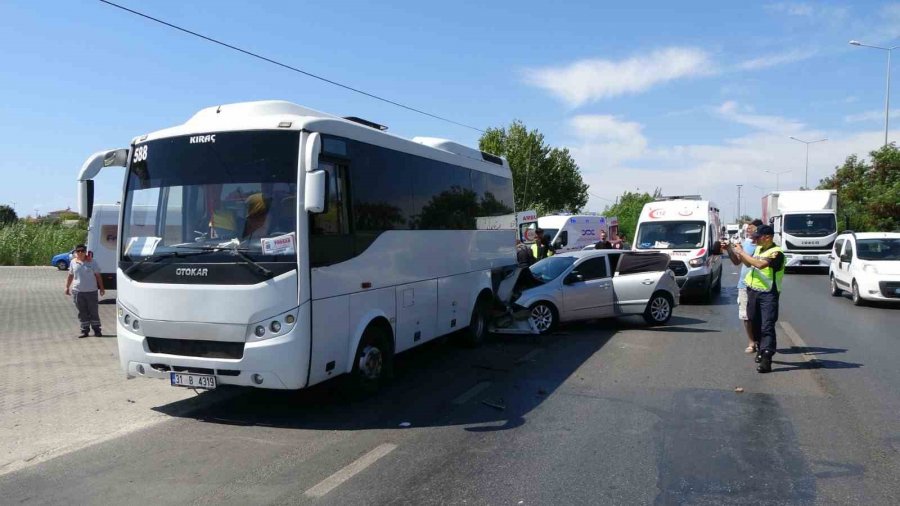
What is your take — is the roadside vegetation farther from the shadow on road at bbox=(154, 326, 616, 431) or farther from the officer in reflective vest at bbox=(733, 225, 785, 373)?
the officer in reflective vest at bbox=(733, 225, 785, 373)

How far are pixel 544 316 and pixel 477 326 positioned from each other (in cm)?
181

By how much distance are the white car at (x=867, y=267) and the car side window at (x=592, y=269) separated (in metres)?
7.54

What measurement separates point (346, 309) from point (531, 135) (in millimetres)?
54561

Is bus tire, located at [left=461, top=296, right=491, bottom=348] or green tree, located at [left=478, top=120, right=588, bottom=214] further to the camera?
green tree, located at [left=478, top=120, right=588, bottom=214]

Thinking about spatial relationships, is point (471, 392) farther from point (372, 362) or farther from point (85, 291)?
point (85, 291)

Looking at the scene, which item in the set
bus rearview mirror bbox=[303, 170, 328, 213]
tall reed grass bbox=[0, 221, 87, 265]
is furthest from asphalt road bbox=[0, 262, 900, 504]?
tall reed grass bbox=[0, 221, 87, 265]

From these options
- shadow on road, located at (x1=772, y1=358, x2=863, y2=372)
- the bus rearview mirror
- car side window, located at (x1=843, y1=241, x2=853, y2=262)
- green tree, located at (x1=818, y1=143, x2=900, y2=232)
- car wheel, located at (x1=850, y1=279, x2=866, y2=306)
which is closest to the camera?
the bus rearview mirror

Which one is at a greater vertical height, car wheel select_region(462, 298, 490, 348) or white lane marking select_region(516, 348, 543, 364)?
car wheel select_region(462, 298, 490, 348)

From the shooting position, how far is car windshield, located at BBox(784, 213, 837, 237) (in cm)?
2741

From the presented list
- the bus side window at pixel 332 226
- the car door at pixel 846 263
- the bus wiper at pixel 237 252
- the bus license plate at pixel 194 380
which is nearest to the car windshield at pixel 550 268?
the bus side window at pixel 332 226

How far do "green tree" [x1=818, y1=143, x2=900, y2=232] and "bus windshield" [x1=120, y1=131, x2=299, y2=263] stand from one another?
3110 centimetres

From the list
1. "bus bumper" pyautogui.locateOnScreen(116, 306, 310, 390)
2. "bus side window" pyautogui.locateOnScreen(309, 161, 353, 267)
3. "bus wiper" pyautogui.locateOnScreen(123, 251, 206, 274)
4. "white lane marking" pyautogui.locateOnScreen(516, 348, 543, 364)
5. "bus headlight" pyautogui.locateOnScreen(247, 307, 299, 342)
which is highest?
"bus side window" pyautogui.locateOnScreen(309, 161, 353, 267)

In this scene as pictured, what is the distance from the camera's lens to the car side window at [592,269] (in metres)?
12.9

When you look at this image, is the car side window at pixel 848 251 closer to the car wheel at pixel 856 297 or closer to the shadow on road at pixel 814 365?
the car wheel at pixel 856 297
